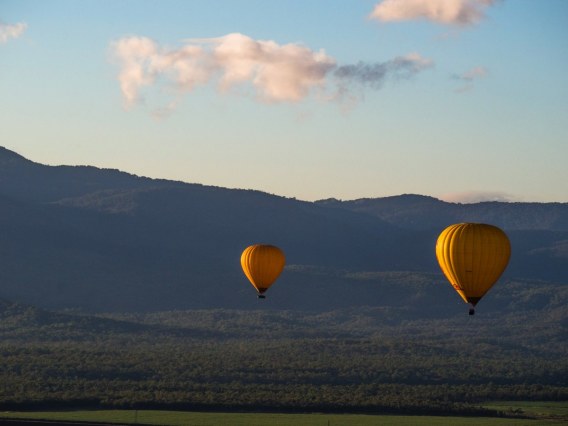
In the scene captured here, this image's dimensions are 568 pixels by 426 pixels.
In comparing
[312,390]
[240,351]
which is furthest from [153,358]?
[312,390]

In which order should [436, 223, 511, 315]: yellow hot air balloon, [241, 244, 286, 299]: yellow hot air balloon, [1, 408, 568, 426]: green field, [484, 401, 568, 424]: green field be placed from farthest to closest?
[484, 401, 568, 424]: green field < [241, 244, 286, 299]: yellow hot air balloon < [1, 408, 568, 426]: green field < [436, 223, 511, 315]: yellow hot air balloon

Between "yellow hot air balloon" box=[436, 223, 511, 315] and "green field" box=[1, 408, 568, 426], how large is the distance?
71.2 feet

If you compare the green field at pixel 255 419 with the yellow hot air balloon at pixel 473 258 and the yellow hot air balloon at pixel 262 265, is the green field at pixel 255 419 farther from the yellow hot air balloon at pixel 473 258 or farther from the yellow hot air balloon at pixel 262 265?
the yellow hot air balloon at pixel 473 258

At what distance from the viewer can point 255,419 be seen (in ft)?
329

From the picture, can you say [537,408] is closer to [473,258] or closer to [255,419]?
[255,419]

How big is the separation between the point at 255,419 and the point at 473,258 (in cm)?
2851

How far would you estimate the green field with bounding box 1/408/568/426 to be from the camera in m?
94.7

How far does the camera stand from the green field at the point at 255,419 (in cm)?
9469

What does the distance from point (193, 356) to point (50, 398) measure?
172 ft

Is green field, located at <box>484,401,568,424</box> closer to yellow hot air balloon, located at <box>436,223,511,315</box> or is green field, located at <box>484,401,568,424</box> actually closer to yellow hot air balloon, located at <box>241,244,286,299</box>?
yellow hot air balloon, located at <box>241,244,286,299</box>

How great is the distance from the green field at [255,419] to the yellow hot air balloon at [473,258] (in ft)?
71.2

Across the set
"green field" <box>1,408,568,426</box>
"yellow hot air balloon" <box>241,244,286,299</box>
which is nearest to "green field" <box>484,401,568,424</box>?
"green field" <box>1,408,568,426</box>

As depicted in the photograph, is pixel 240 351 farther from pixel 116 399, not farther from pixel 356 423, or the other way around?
pixel 356 423

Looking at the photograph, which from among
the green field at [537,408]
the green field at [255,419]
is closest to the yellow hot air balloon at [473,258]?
the green field at [255,419]
